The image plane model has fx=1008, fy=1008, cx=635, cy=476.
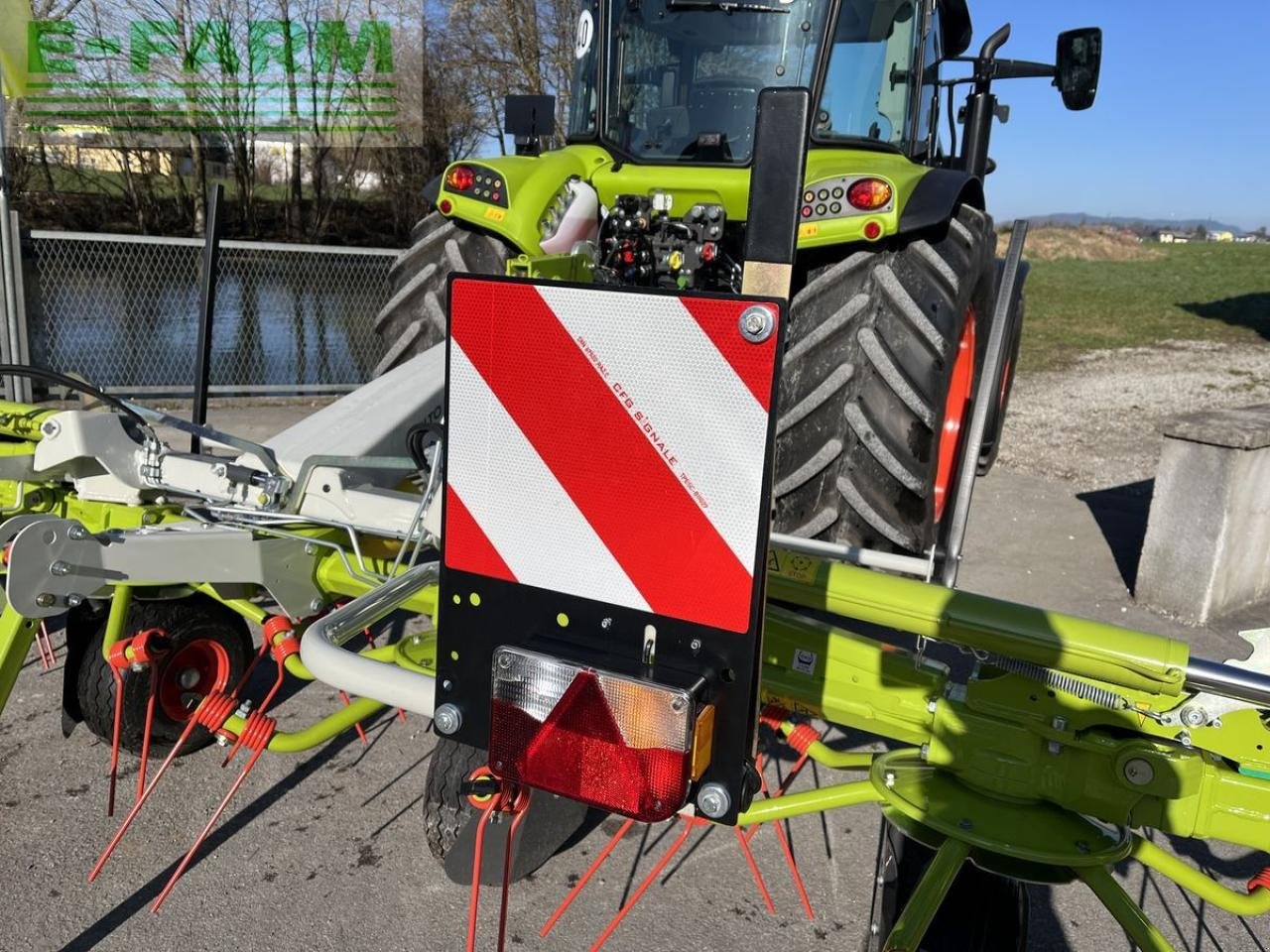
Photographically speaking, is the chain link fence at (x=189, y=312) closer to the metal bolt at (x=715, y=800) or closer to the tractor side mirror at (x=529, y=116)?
the tractor side mirror at (x=529, y=116)

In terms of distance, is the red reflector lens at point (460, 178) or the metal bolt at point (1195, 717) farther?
the red reflector lens at point (460, 178)

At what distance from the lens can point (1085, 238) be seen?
34188 millimetres

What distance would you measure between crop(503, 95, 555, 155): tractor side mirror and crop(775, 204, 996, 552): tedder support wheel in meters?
1.31

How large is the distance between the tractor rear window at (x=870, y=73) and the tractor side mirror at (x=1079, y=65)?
1115 millimetres

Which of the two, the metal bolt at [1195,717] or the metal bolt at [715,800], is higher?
the metal bolt at [715,800]

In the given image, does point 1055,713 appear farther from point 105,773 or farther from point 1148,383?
point 1148,383

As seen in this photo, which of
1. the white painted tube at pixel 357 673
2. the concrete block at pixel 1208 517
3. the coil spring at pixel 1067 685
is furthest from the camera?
the concrete block at pixel 1208 517

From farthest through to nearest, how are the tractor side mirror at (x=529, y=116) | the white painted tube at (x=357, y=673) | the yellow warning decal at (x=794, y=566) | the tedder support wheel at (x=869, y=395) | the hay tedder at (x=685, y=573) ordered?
the tractor side mirror at (x=529, y=116) → the tedder support wheel at (x=869, y=395) → the yellow warning decal at (x=794, y=566) → the white painted tube at (x=357, y=673) → the hay tedder at (x=685, y=573)

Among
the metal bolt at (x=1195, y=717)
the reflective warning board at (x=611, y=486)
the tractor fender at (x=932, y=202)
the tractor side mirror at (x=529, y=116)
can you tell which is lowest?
the metal bolt at (x=1195, y=717)

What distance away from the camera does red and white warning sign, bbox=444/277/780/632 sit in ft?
3.95

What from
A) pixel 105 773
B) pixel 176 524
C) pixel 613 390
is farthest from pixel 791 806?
pixel 105 773

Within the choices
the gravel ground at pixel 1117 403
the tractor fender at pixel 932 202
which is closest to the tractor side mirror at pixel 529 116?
the tractor fender at pixel 932 202

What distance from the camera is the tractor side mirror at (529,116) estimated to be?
366cm

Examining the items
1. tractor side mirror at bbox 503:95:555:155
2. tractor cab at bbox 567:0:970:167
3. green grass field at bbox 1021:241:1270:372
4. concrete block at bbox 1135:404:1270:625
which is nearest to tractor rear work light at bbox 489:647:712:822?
tractor cab at bbox 567:0:970:167
